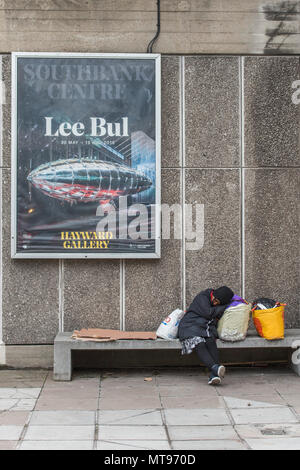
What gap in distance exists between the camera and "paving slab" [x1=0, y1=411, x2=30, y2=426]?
212 inches

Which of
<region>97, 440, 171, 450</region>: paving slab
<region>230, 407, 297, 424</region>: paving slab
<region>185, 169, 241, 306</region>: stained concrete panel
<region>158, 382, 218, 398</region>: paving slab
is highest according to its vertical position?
<region>185, 169, 241, 306</region>: stained concrete panel

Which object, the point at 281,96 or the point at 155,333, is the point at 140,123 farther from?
the point at 155,333

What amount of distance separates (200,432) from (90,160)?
358cm

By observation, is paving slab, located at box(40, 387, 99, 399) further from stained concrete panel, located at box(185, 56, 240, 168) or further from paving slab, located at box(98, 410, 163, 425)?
stained concrete panel, located at box(185, 56, 240, 168)

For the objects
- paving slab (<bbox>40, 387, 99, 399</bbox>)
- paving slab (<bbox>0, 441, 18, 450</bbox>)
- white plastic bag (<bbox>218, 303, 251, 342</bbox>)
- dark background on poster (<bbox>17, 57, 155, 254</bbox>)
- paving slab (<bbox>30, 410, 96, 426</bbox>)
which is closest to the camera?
paving slab (<bbox>0, 441, 18, 450</bbox>)

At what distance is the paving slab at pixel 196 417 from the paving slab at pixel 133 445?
0.52m

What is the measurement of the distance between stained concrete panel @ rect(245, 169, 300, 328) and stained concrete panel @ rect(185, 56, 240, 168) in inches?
17.4

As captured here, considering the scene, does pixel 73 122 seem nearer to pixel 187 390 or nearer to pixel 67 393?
pixel 67 393

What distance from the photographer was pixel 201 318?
269 inches

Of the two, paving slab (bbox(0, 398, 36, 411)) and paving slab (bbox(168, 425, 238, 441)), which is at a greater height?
paving slab (bbox(168, 425, 238, 441))

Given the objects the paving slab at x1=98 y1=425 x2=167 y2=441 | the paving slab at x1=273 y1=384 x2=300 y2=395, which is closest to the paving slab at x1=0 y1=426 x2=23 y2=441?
the paving slab at x1=98 y1=425 x2=167 y2=441

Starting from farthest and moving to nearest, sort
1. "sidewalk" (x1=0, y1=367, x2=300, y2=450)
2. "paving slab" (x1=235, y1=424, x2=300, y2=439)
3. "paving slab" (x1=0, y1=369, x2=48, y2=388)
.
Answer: "paving slab" (x1=0, y1=369, x2=48, y2=388), "paving slab" (x1=235, y1=424, x2=300, y2=439), "sidewalk" (x1=0, y1=367, x2=300, y2=450)

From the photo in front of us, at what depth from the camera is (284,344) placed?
A: 273 inches

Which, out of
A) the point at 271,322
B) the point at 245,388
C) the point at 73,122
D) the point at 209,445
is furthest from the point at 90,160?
the point at 209,445
